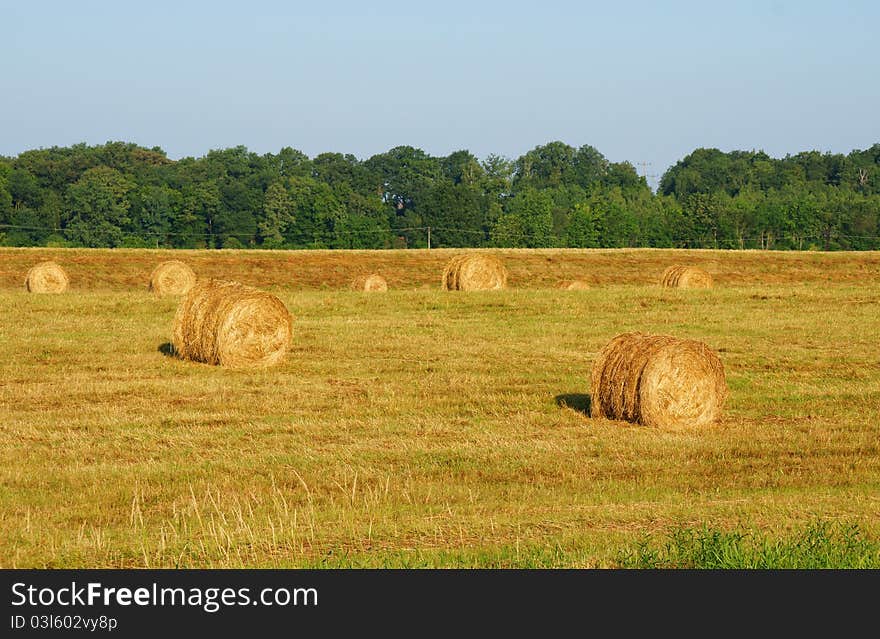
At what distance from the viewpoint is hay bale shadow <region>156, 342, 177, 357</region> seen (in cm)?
2309

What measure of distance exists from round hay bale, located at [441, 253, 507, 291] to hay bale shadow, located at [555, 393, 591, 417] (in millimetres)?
17034

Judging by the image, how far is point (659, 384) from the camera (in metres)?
16.0

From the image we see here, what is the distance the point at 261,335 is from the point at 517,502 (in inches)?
457

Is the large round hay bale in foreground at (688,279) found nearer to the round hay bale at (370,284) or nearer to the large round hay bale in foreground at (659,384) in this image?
the round hay bale at (370,284)

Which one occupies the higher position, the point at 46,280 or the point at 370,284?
the point at 46,280

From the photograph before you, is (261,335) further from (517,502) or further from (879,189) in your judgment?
(879,189)

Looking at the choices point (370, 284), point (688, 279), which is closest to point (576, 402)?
point (688, 279)

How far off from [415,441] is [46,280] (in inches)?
1001

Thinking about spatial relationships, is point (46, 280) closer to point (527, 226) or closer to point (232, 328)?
point (232, 328)

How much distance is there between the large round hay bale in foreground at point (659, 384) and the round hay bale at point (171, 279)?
21837 millimetres

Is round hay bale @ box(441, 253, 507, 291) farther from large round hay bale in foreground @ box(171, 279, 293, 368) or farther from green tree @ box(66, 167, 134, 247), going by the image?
green tree @ box(66, 167, 134, 247)

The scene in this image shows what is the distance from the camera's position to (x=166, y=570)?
7695 millimetres

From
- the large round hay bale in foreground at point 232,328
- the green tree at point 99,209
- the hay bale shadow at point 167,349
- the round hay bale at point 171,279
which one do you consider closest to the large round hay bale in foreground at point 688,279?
the round hay bale at point 171,279

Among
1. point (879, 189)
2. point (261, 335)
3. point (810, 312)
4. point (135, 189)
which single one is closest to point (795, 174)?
point (879, 189)
